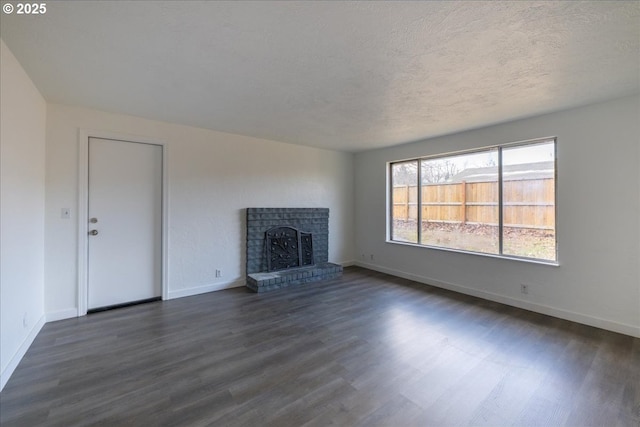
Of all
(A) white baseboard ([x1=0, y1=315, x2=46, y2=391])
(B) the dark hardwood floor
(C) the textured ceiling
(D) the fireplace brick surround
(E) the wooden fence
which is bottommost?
(B) the dark hardwood floor

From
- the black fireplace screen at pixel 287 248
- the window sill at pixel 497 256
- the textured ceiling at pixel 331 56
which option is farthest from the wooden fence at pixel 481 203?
the black fireplace screen at pixel 287 248

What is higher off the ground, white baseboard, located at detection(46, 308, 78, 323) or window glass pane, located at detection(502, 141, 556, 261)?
window glass pane, located at detection(502, 141, 556, 261)

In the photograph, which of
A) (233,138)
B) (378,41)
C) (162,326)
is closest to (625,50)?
(378,41)

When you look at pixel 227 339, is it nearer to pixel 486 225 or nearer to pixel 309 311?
pixel 309 311

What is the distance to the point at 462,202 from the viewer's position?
13.7 ft

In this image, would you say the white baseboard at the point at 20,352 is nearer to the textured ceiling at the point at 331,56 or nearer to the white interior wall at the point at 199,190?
the white interior wall at the point at 199,190

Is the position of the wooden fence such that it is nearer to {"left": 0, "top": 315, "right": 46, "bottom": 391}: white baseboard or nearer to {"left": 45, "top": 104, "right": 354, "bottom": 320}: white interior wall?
{"left": 45, "top": 104, "right": 354, "bottom": 320}: white interior wall

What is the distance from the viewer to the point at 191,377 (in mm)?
2047

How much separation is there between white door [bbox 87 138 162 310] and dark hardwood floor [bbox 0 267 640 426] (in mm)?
333

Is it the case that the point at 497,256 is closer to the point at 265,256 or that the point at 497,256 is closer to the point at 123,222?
the point at 265,256

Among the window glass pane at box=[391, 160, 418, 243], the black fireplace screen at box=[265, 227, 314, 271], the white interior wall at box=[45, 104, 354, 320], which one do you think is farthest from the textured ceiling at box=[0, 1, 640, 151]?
the black fireplace screen at box=[265, 227, 314, 271]

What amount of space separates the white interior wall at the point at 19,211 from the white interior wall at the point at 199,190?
170 mm

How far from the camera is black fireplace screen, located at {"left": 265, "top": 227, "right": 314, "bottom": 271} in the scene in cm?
456

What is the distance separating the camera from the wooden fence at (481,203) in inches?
132
